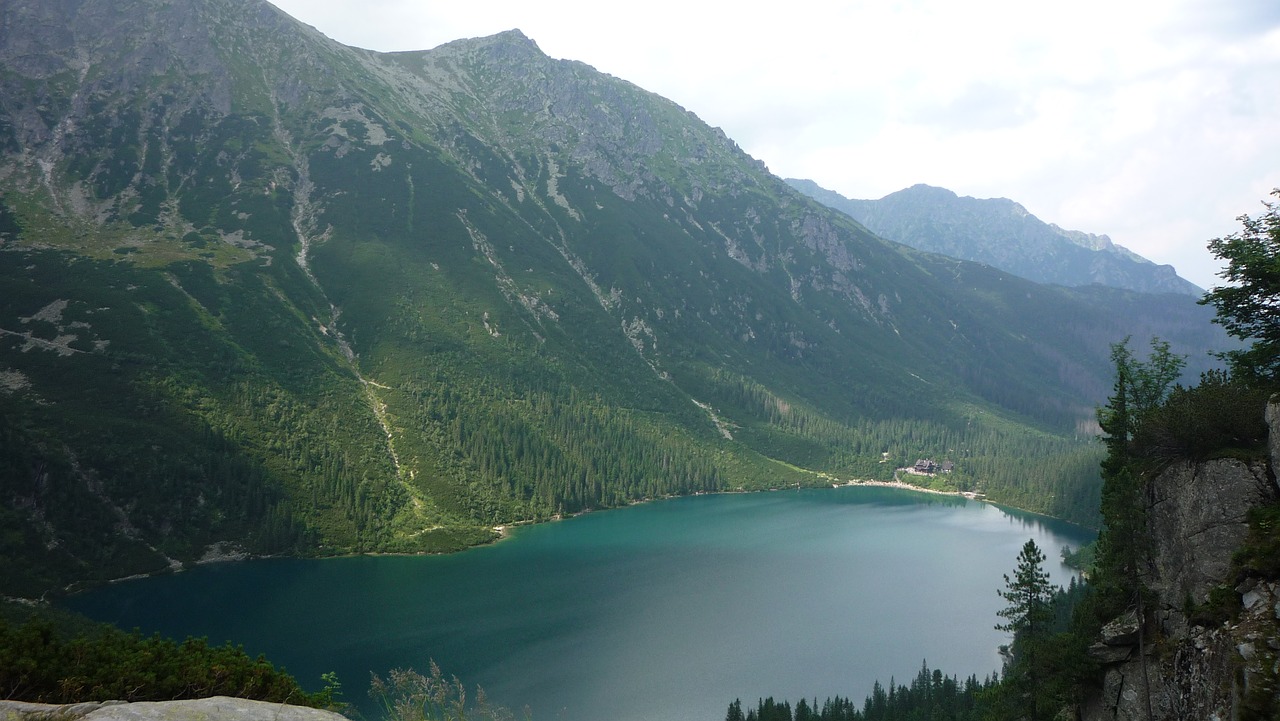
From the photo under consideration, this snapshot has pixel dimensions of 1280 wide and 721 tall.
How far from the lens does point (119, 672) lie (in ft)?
62.1

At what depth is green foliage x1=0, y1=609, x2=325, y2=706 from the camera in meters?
16.8

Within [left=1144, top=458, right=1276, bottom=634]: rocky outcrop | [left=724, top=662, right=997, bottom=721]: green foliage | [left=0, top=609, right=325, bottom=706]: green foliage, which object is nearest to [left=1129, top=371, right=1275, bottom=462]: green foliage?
[left=1144, top=458, right=1276, bottom=634]: rocky outcrop

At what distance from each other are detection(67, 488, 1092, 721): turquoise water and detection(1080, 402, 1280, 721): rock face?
3661 cm

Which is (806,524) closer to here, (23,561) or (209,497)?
(209,497)

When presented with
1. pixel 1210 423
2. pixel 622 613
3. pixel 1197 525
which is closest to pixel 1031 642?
pixel 1197 525

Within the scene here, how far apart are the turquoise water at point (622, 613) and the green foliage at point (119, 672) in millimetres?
32600

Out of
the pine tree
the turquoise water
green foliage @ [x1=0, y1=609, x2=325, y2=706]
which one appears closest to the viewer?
green foliage @ [x1=0, y1=609, x2=325, y2=706]

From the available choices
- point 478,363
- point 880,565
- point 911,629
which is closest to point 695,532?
point 880,565

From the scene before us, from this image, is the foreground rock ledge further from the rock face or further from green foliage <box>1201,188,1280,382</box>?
→ green foliage <box>1201,188,1280,382</box>

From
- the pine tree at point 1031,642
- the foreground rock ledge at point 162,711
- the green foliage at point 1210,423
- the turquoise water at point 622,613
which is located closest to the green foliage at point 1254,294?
the green foliage at point 1210,423

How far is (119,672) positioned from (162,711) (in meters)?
8.71

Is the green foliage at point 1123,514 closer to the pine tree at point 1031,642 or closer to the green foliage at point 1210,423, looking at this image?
the green foliage at point 1210,423

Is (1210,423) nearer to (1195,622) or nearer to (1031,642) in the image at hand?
(1195,622)

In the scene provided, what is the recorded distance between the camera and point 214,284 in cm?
17488
